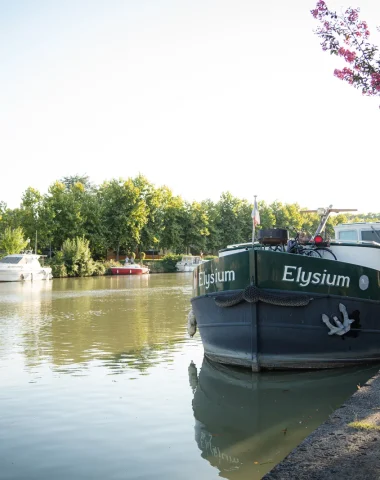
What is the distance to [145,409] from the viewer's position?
848 cm

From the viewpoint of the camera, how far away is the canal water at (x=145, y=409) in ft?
20.7

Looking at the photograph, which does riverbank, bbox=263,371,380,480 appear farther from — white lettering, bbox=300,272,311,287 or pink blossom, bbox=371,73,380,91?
Answer: pink blossom, bbox=371,73,380,91

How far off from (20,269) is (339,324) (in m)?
A: 41.7

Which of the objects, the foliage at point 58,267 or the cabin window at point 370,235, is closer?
the cabin window at point 370,235

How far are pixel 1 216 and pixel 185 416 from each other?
62844 mm

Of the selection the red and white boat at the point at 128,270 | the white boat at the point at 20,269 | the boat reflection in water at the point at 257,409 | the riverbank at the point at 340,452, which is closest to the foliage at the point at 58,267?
the white boat at the point at 20,269

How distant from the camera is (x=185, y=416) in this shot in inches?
326

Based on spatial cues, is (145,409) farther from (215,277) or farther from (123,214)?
(123,214)

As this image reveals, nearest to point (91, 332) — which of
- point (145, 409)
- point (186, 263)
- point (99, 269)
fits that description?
point (145, 409)

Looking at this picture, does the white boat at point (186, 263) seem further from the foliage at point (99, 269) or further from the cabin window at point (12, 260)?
the cabin window at point (12, 260)

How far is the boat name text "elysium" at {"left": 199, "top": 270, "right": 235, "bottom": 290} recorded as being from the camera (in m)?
11.0

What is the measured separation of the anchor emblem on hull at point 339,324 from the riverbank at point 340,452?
12.7ft

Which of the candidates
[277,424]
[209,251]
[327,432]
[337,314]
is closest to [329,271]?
[337,314]

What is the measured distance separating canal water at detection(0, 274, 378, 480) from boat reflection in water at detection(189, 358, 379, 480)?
0.02m
